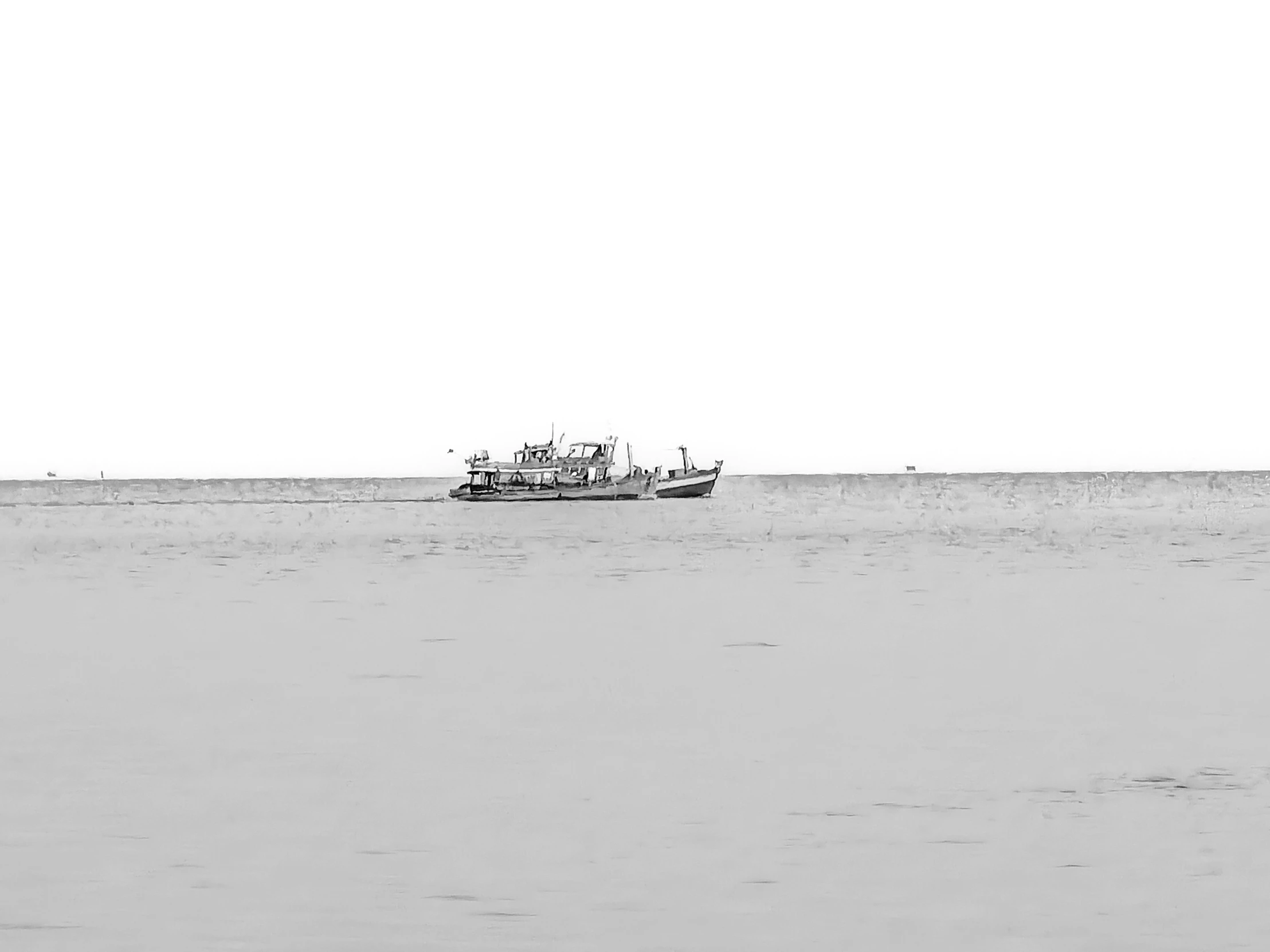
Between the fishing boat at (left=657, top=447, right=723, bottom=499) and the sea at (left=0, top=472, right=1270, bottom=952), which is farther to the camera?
the fishing boat at (left=657, top=447, right=723, bottom=499)

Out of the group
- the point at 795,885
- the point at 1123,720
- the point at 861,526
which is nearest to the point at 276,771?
the point at 795,885

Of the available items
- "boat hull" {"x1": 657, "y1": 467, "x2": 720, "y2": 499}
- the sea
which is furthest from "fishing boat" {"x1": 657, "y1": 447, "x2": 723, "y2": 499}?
the sea

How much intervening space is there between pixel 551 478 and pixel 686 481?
→ 16453 millimetres

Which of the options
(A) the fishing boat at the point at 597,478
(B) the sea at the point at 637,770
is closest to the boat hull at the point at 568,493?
(A) the fishing boat at the point at 597,478

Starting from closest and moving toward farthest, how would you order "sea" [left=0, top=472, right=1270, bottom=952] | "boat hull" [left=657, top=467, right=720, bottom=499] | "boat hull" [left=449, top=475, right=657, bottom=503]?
"sea" [left=0, top=472, right=1270, bottom=952]
"boat hull" [left=449, top=475, right=657, bottom=503]
"boat hull" [left=657, top=467, right=720, bottom=499]

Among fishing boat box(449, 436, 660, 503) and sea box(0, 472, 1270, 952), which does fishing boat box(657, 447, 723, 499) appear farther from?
sea box(0, 472, 1270, 952)

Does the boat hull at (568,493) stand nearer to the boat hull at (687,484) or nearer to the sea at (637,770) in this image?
the boat hull at (687,484)

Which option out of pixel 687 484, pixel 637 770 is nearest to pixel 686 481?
pixel 687 484

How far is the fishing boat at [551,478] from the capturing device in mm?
117188

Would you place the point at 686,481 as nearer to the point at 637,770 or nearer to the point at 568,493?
the point at 568,493

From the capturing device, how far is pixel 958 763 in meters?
13.7

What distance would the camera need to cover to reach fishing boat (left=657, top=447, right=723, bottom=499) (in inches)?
5138

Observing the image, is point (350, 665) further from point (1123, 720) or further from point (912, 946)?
point (912, 946)

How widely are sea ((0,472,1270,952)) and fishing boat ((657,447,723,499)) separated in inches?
3750
